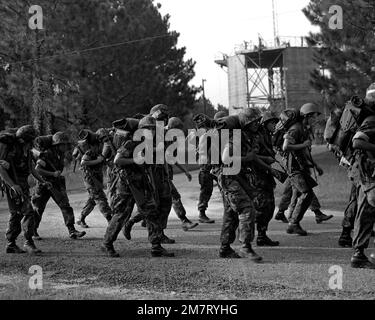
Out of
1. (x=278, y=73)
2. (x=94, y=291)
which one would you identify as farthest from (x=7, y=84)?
(x=278, y=73)

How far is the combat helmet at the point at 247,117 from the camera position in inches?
282

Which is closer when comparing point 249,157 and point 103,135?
point 249,157

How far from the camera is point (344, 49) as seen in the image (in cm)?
1825

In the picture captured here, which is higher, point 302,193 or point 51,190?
point 51,190

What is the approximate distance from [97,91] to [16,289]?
21945 millimetres

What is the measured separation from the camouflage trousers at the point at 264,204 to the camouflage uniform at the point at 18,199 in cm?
327

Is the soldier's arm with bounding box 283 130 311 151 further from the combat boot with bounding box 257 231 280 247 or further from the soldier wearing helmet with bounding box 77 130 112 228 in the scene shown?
the soldier wearing helmet with bounding box 77 130 112 228

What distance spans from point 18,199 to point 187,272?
2989 millimetres

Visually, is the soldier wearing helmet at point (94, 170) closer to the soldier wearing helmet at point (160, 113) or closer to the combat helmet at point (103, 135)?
the combat helmet at point (103, 135)

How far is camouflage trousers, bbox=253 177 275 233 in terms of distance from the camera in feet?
26.5

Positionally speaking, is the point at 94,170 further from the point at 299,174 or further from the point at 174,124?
the point at 299,174

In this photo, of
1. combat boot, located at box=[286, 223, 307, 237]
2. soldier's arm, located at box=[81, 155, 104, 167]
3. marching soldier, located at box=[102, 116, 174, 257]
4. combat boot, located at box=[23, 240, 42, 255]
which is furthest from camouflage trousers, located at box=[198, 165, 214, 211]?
combat boot, located at box=[23, 240, 42, 255]

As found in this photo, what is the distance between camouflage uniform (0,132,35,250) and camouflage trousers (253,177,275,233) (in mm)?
3270

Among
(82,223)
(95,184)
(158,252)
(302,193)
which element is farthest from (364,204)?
(82,223)
